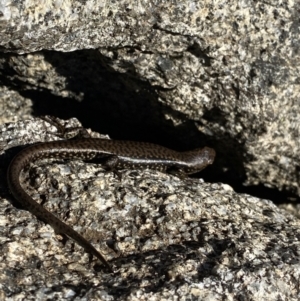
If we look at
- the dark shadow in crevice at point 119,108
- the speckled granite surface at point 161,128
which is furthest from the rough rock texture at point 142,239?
the dark shadow in crevice at point 119,108

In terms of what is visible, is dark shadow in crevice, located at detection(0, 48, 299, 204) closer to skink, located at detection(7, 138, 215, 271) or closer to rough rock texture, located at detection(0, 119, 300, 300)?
skink, located at detection(7, 138, 215, 271)

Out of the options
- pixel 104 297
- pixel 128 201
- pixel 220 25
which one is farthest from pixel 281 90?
pixel 104 297

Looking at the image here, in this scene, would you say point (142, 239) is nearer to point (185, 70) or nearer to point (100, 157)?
point (100, 157)

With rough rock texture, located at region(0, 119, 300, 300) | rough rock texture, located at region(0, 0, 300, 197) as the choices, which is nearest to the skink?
rough rock texture, located at region(0, 119, 300, 300)

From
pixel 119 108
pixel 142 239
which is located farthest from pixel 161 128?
pixel 142 239

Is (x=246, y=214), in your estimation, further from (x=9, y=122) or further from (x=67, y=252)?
(x=9, y=122)
